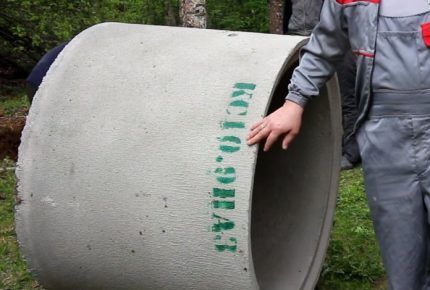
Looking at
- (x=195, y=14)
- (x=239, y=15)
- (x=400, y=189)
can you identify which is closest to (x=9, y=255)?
(x=400, y=189)

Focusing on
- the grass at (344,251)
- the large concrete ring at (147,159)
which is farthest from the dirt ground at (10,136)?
the large concrete ring at (147,159)

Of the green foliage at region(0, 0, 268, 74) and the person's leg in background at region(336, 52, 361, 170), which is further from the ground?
the person's leg in background at region(336, 52, 361, 170)

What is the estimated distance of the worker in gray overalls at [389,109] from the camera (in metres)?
2.76

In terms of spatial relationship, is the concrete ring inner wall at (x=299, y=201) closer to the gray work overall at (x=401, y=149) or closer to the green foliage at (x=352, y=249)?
the green foliage at (x=352, y=249)

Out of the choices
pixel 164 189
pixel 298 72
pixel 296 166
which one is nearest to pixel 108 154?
pixel 164 189

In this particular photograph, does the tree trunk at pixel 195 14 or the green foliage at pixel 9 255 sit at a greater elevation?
the tree trunk at pixel 195 14

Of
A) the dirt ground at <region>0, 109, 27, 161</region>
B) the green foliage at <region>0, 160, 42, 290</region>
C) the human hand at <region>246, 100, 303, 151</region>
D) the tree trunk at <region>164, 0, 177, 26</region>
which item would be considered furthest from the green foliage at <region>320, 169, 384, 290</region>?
the tree trunk at <region>164, 0, 177, 26</region>

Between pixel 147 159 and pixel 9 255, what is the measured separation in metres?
1.97

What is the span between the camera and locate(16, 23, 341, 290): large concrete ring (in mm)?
3172

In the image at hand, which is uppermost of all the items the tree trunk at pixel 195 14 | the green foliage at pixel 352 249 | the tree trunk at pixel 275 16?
the tree trunk at pixel 195 14

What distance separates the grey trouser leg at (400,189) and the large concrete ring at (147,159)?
1.54ft

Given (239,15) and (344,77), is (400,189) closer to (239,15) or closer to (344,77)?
(344,77)

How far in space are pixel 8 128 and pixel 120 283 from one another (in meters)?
4.72

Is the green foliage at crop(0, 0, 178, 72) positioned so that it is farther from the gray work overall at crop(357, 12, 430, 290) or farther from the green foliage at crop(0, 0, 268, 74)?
the gray work overall at crop(357, 12, 430, 290)
